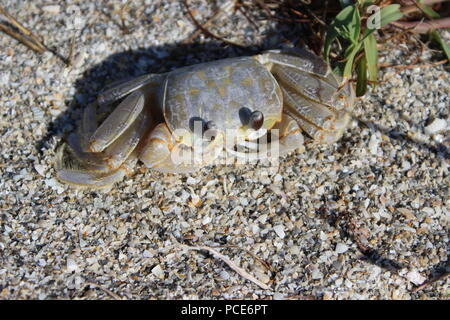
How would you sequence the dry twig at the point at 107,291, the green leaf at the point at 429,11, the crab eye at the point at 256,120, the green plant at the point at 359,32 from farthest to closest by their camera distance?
the green leaf at the point at 429,11
the green plant at the point at 359,32
the crab eye at the point at 256,120
the dry twig at the point at 107,291

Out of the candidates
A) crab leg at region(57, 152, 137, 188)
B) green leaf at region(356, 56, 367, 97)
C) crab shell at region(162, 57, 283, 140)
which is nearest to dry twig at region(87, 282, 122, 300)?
crab leg at region(57, 152, 137, 188)

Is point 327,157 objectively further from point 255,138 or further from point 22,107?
point 22,107

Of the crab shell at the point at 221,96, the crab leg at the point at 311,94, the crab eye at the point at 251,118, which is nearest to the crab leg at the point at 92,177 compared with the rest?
the crab shell at the point at 221,96

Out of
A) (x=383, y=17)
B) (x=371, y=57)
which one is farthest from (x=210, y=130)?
(x=383, y=17)

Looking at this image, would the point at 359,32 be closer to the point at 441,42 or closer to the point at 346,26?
the point at 346,26

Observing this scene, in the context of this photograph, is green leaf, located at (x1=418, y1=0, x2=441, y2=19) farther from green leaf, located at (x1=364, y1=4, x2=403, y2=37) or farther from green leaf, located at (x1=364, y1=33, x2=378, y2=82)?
green leaf, located at (x1=364, y1=33, x2=378, y2=82)

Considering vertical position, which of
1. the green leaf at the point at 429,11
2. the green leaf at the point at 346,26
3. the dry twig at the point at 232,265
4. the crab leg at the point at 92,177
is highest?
the green leaf at the point at 346,26

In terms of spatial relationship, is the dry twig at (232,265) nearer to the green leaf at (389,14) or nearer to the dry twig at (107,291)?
the dry twig at (107,291)
